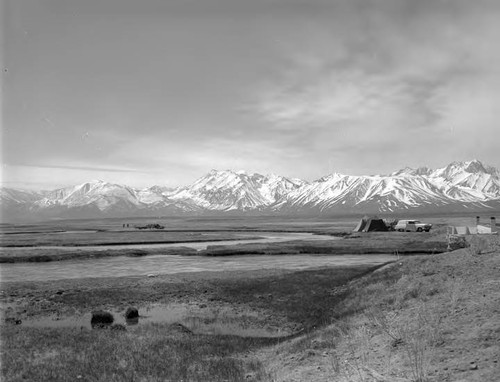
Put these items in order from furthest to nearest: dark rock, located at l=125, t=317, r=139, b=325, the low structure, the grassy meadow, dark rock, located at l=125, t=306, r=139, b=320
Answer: the low structure → dark rock, located at l=125, t=306, r=139, b=320 → dark rock, located at l=125, t=317, r=139, b=325 → the grassy meadow

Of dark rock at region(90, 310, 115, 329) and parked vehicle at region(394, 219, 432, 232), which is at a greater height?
parked vehicle at region(394, 219, 432, 232)

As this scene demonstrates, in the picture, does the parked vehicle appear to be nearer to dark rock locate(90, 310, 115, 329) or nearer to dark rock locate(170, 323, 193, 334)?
dark rock locate(170, 323, 193, 334)

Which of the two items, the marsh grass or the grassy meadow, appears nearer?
the grassy meadow

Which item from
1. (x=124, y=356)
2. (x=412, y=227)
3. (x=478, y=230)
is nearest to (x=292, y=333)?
(x=124, y=356)

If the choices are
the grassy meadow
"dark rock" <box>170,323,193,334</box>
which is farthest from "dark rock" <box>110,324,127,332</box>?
"dark rock" <box>170,323,193,334</box>

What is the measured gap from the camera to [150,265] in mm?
58406

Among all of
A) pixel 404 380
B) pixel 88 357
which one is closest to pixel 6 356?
pixel 88 357

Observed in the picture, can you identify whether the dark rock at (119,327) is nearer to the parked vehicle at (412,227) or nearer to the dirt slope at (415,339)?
the dirt slope at (415,339)

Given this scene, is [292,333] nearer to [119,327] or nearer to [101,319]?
[119,327]

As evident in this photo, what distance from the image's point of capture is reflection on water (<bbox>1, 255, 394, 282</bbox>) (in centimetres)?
4975

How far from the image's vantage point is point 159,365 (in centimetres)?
1692

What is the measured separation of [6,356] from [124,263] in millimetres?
43826

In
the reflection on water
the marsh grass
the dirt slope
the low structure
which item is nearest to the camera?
the dirt slope

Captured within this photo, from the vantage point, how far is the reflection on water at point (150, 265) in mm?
49753
